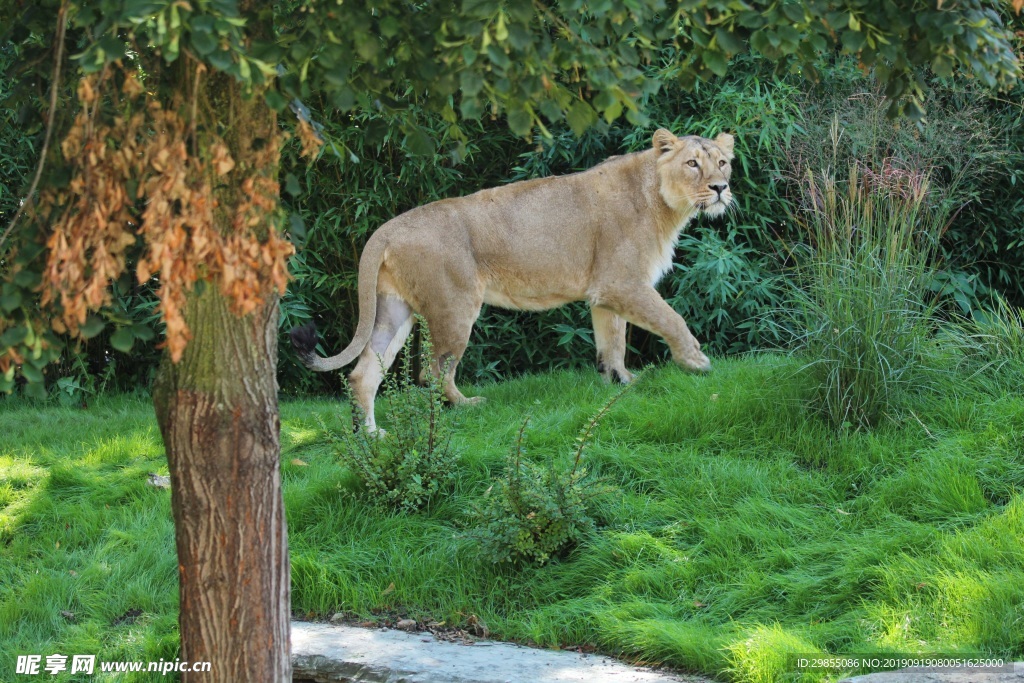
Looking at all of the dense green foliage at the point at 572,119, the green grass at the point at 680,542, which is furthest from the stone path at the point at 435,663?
the dense green foliage at the point at 572,119

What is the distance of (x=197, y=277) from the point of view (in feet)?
8.57

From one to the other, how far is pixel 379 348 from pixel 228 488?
3867 mm

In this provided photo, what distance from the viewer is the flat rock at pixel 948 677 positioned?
3.55 meters

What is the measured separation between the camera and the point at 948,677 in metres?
3.59

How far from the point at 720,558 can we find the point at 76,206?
3.21 meters

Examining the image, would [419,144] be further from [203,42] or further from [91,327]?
[91,327]

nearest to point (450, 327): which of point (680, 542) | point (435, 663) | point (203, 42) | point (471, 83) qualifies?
point (680, 542)

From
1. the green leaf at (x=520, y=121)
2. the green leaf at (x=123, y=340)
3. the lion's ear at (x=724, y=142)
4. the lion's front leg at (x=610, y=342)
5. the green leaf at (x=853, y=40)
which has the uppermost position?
the green leaf at (x=853, y=40)

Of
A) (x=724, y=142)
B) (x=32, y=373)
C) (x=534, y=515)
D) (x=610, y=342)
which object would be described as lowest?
(x=534, y=515)

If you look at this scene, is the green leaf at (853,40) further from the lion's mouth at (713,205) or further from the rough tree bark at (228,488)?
the lion's mouth at (713,205)

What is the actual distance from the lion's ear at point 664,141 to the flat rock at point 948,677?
436 cm

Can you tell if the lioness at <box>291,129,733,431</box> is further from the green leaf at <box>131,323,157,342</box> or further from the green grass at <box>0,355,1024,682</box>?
the green leaf at <box>131,323,157,342</box>

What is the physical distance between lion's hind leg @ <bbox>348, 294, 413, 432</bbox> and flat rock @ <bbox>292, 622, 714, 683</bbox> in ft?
7.31

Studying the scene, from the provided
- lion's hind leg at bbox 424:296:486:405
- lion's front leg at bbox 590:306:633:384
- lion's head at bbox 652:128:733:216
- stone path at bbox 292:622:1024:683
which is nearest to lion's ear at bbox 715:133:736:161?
lion's head at bbox 652:128:733:216
